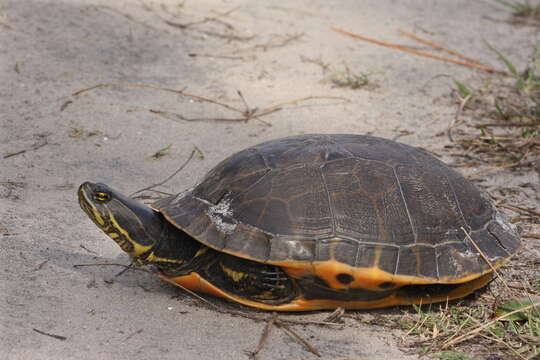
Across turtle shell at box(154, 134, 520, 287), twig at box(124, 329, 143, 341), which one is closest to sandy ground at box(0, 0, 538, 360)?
twig at box(124, 329, 143, 341)

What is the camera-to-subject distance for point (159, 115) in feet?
14.9

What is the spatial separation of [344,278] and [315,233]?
0.74 ft

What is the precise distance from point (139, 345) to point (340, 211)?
3.26 feet

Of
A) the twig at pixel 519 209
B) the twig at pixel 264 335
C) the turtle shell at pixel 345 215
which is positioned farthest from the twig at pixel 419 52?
the twig at pixel 264 335

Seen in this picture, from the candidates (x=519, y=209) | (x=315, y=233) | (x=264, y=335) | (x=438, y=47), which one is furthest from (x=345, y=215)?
(x=438, y=47)

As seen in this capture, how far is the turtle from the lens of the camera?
101 inches

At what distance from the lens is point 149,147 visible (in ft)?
13.6

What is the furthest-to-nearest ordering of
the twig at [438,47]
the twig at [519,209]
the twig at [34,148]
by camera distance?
the twig at [438,47] → the twig at [34,148] → the twig at [519,209]

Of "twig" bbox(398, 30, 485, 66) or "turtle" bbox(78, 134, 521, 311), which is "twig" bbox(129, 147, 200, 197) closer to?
"turtle" bbox(78, 134, 521, 311)

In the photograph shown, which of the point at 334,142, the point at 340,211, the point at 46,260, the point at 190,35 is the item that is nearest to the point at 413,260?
the point at 340,211

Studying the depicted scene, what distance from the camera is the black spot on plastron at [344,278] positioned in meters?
2.55

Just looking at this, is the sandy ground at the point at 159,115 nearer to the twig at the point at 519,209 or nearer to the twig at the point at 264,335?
the twig at the point at 264,335

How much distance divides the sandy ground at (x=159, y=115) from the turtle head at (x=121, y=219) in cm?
22

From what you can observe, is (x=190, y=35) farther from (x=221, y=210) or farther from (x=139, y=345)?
(x=139, y=345)
